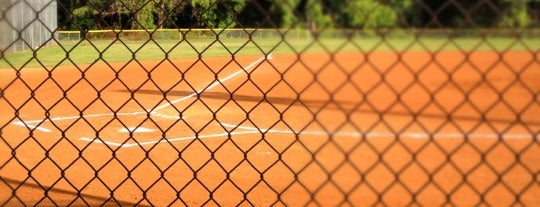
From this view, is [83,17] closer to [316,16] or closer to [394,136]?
[316,16]

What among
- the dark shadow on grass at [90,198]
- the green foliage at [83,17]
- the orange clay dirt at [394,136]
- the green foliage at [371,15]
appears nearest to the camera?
the green foliage at [371,15]

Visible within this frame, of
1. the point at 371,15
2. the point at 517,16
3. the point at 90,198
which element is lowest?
the point at 90,198

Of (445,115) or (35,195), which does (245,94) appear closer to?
(35,195)

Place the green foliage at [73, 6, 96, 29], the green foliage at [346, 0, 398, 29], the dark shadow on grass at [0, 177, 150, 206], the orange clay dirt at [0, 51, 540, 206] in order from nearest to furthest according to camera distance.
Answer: the green foliage at [346, 0, 398, 29], the orange clay dirt at [0, 51, 540, 206], the dark shadow on grass at [0, 177, 150, 206], the green foliage at [73, 6, 96, 29]

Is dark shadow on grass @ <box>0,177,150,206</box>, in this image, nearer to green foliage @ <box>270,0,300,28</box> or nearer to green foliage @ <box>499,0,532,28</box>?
green foliage @ <box>270,0,300,28</box>

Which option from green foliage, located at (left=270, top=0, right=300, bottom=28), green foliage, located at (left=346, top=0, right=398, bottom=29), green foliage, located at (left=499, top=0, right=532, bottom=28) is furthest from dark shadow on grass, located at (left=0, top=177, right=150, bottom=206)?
green foliage, located at (left=499, top=0, right=532, bottom=28)

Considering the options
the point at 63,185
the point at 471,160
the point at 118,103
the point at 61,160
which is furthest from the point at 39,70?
the point at 471,160

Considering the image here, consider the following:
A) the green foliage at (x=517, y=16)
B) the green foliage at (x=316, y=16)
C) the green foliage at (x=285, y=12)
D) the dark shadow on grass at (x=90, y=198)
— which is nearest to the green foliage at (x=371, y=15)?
the green foliage at (x=316, y=16)

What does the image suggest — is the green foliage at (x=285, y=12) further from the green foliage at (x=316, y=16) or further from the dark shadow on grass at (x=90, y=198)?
the dark shadow on grass at (x=90, y=198)

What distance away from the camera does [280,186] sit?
21.2 ft

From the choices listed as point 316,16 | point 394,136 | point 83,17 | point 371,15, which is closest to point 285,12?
point 316,16

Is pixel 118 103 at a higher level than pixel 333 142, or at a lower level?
lower

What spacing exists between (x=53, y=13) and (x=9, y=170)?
301cm

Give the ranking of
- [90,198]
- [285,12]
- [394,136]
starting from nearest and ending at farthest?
[394,136], [285,12], [90,198]
